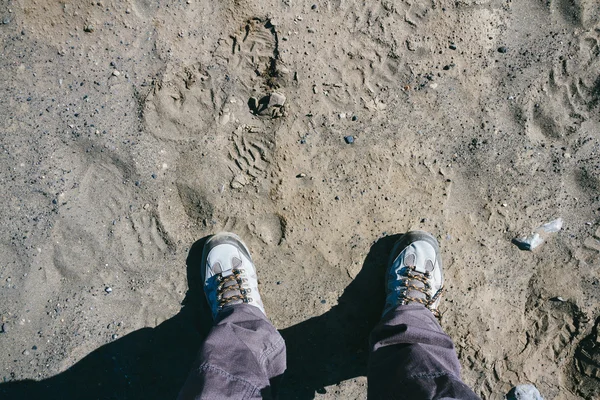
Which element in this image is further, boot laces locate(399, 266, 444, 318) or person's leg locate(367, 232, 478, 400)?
boot laces locate(399, 266, 444, 318)

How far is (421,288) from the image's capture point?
8.02ft

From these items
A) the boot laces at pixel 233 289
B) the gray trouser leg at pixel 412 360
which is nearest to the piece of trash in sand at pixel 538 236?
the gray trouser leg at pixel 412 360

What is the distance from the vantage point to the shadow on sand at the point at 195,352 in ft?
8.07

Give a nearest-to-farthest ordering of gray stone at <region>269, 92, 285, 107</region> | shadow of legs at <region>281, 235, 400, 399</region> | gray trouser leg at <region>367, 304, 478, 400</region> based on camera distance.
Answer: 1. gray trouser leg at <region>367, 304, 478, 400</region>
2. gray stone at <region>269, 92, 285, 107</region>
3. shadow of legs at <region>281, 235, 400, 399</region>

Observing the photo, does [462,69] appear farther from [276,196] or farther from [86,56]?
[86,56]

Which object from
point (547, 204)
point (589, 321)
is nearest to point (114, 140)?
point (547, 204)

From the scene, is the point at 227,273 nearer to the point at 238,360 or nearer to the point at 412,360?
the point at 238,360

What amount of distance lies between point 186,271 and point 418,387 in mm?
1482

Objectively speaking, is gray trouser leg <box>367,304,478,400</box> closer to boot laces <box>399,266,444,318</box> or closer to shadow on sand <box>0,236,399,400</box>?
boot laces <box>399,266,444,318</box>

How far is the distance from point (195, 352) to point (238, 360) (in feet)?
2.08

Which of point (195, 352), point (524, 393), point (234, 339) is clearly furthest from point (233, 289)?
point (524, 393)

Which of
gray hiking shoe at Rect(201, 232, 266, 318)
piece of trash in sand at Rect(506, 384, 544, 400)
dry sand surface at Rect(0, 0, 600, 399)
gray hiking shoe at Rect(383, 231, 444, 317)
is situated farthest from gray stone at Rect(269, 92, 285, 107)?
piece of trash in sand at Rect(506, 384, 544, 400)

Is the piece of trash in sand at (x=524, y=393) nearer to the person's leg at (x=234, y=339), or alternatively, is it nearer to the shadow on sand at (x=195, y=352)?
the shadow on sand at (x=195, y=352)

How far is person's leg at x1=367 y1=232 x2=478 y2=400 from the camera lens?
5.94 feet
